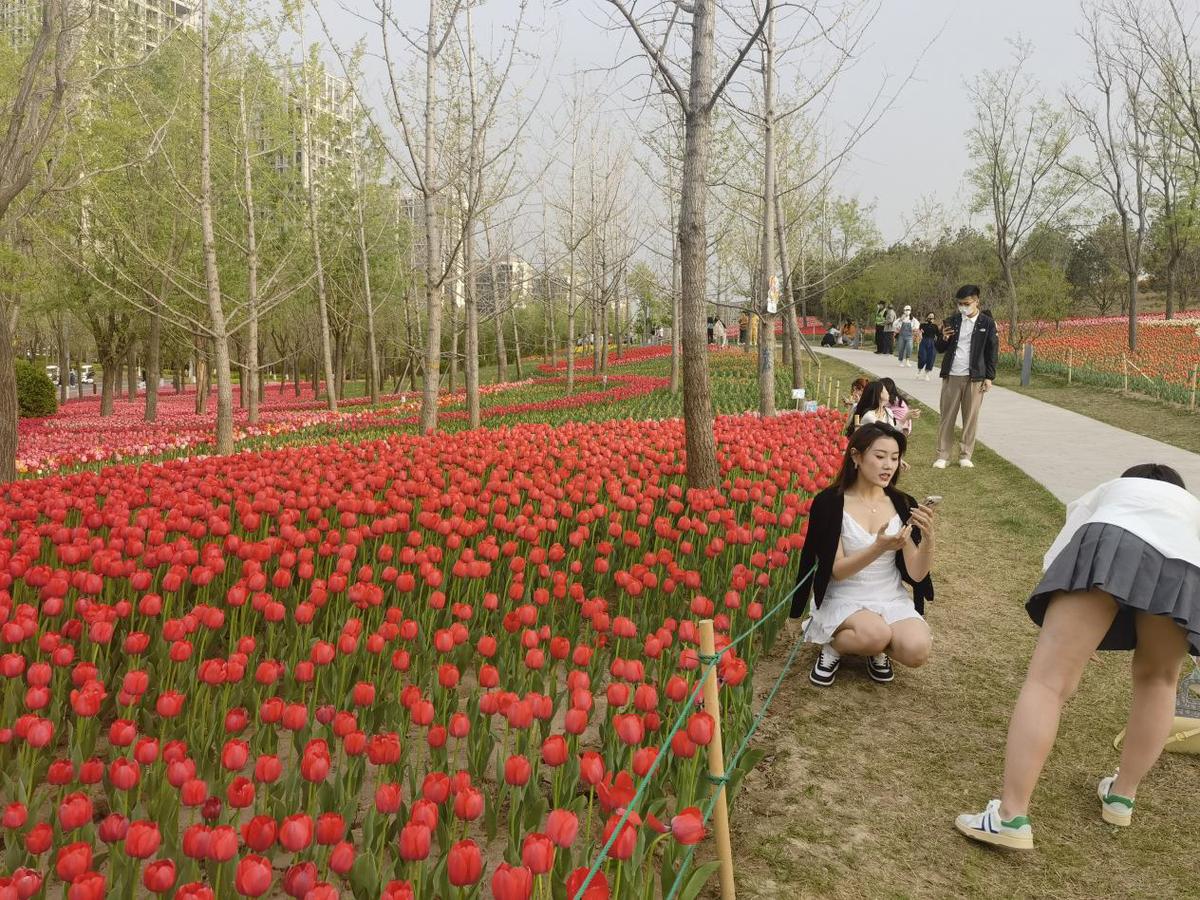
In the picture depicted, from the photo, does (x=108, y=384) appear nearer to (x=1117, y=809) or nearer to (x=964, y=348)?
(x=964, y=348)

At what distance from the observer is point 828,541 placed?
4.10 meters

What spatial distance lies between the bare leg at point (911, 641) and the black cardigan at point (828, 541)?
18 centimetres

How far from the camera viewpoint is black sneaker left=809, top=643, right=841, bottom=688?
4137mm

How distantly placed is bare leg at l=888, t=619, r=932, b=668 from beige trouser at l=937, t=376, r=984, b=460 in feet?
19.9

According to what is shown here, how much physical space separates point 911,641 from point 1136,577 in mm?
1473

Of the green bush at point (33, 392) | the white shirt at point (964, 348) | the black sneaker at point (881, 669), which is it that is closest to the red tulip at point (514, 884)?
the black sneaker at point (881, 669)

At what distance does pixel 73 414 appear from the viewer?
82.5 ft

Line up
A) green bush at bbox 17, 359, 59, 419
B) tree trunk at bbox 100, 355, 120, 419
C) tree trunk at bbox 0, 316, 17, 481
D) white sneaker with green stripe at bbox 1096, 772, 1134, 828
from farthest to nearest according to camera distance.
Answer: tree trunk at bbox 100, 355, 120, 419, green bush at bbox 17, 359, 59, 419, tree trunk at bbox 0, 316, 17, 481, white sneaker with green stripe at bbox 1096, 772, 1134, 828

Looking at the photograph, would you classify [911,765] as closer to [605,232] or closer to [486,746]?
[486,746]

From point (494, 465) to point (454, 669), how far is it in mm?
3779

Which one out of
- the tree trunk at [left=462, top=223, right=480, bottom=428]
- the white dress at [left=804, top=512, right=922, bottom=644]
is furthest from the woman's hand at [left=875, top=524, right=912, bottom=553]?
the tree trunk at [left=462, top=223, right=480, bottom=428]

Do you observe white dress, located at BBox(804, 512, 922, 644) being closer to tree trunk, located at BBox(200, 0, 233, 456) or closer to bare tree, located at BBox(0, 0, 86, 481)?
bare tree, located at BBox(0, 0, 86, 481)

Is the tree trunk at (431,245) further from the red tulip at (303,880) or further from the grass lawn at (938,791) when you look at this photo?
the red tulip at (303,880)

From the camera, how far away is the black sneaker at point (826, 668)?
13.6 feet
